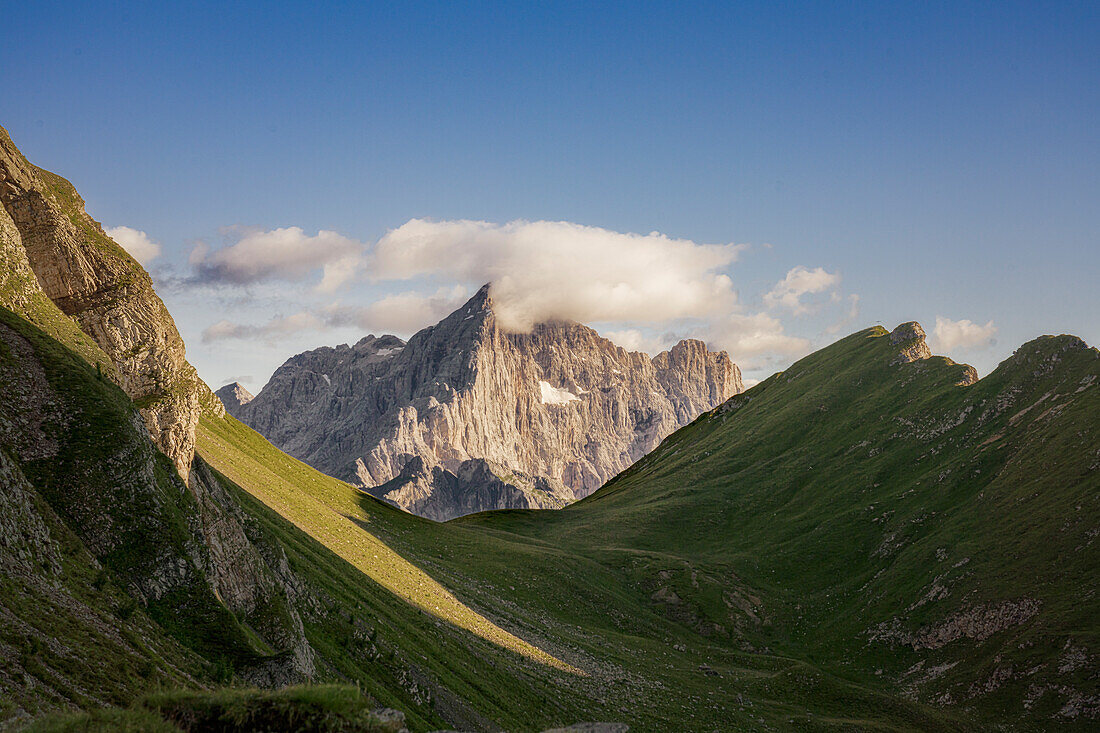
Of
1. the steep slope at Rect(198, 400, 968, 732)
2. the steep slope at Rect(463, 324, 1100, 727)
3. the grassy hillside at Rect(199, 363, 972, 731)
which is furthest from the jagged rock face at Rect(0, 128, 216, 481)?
the steep slope at Rect(463, 324, 1100, 727)

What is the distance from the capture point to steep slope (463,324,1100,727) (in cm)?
7569

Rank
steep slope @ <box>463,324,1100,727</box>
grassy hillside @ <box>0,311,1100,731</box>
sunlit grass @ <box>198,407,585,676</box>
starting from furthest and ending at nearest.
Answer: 1. steep slope @ <box>463,324,1100,727</box>
2. sunlit grass @ <box>198,407,585,676</box>
3. grassy hillside @ <box>0,311,1100,731</box>

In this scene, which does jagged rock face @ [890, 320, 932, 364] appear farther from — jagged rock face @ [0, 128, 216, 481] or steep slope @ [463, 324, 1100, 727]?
jagged rock face @ [0, 128, 216, 481]

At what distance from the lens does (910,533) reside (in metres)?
110

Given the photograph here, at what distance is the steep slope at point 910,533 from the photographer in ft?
248

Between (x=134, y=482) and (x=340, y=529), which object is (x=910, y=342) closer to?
(x=340, y=529)

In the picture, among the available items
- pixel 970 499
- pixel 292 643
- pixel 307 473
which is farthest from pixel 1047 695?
pixel 307 473

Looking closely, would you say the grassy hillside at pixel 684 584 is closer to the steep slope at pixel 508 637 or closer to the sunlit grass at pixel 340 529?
the steep slope at pixel 508 637

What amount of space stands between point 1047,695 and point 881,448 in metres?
82.2

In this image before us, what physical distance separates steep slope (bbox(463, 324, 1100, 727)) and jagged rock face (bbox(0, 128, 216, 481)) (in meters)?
80.9

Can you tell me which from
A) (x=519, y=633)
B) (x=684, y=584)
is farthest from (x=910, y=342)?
(x=519, y=633)

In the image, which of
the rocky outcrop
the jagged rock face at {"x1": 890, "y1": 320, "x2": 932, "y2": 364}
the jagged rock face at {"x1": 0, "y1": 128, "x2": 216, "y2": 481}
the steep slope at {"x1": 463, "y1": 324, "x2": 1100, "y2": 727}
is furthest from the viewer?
the jagged rock face at {"x1": 890, "y1": 320, "x2": 932, "y2": 364}

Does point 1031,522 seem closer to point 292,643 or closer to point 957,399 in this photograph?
point 957,399

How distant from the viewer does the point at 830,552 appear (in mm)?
117938
